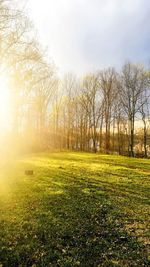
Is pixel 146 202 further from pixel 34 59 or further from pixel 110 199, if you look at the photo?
pixel 34 59

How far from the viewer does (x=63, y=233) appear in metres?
8.68

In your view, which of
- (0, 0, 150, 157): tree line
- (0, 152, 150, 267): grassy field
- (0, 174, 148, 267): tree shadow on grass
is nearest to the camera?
(0, 174, 148, 267): tree shadow on grass

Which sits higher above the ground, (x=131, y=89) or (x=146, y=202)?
(x=131, y=89)

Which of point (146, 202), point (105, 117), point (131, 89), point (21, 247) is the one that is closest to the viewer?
point (21, 247)

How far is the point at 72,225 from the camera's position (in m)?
9.41

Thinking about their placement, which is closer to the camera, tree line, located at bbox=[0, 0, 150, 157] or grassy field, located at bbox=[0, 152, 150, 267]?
grassy field, located at bbox=[0, 152, 150, 267]

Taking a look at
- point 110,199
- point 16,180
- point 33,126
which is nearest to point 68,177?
point 16,180

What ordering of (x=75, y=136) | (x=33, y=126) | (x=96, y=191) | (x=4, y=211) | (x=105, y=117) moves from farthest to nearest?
(x=75, y=136) → (x=33, y=126) → (x=105, y=117) → (x=96, y=191) → (x=4, y=211)

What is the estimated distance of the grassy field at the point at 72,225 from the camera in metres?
7.09

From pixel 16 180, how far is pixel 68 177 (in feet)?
12.7

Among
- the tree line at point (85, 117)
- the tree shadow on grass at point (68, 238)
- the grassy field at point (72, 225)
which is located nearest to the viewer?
the tree shadow on grass at point (68, 238)

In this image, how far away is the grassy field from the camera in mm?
7094

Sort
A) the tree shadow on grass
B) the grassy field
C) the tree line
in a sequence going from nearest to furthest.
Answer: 1. the tree shadow on grass
2. the grassy field
3. the tree line

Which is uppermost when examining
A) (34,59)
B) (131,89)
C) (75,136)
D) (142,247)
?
(131,89)
